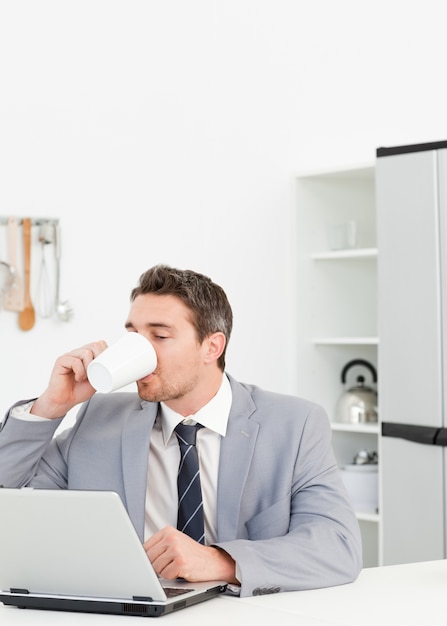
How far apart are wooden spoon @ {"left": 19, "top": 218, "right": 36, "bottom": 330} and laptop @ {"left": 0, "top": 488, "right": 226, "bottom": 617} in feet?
6.71

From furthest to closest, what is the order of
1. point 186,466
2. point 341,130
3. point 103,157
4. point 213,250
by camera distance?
point 341,130 < point 213,250 < point 103,157 < point 186,466

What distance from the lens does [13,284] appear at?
12.5 feet

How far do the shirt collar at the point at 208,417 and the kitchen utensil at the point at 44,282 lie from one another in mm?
1598

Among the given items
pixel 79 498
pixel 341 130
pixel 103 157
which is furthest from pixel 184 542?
pixel 341 130

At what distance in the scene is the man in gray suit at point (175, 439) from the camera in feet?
7.50

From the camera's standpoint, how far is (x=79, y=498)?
1.71 metres

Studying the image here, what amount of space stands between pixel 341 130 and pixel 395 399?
1401mm

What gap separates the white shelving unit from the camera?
464cm

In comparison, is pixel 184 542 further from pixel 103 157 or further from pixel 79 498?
pixel 103 157

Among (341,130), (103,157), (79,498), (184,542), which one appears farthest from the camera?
(341,130)

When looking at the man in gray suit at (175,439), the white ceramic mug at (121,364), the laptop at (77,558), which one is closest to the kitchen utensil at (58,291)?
the man in gray suit at (175,439)

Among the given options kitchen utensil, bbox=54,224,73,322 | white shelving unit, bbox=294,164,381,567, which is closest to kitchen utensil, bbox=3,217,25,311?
kitchen utensil, bbox=54,224,73,322

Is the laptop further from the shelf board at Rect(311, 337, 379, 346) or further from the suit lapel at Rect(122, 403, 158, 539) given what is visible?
the shelf board at Rect(311, 337, 379, 346)

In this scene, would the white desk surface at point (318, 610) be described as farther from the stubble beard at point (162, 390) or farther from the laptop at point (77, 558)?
the stubble beard at point (162, 390)
